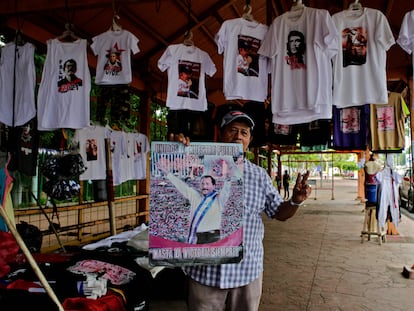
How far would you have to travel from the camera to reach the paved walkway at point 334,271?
4.19m

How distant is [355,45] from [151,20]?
3.81 m

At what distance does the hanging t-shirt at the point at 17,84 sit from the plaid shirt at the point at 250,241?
2875mm

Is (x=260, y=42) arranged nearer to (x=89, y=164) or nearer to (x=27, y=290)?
(x=27, y=290)

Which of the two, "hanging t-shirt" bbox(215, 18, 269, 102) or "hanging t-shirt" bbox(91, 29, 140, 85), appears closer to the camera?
"hanging t-shirt" bbox(215, 18, 269, 102)

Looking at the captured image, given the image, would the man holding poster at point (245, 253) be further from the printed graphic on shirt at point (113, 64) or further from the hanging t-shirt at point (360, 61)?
the printed graphic on shirt at point (113, 64)

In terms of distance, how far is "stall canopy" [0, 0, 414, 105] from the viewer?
3.80m

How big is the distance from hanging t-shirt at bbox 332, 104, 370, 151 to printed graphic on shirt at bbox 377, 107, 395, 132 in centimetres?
42

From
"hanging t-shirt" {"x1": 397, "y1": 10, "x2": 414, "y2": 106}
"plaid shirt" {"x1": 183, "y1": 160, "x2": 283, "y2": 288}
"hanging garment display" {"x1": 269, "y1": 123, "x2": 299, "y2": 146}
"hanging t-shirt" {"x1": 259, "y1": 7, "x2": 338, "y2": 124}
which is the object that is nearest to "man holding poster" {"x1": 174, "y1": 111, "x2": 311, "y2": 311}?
"plaid shirt" {"x1": 183, "y1": 160, "x2": 283, "y2": 288}

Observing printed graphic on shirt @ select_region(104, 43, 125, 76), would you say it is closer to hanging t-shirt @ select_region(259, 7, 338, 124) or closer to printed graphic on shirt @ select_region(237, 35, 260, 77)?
printed graphic on shirt @ select_region(237, 35, 260, 77)

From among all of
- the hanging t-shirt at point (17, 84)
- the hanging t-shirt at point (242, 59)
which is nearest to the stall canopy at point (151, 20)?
the hanging t-shirt at point (17, 84)

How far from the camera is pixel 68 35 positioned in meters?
3.80

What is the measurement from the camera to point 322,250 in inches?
275

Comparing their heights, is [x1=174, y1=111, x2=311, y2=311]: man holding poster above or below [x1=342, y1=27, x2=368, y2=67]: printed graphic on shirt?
below

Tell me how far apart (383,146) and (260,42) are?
3056 millimetres
